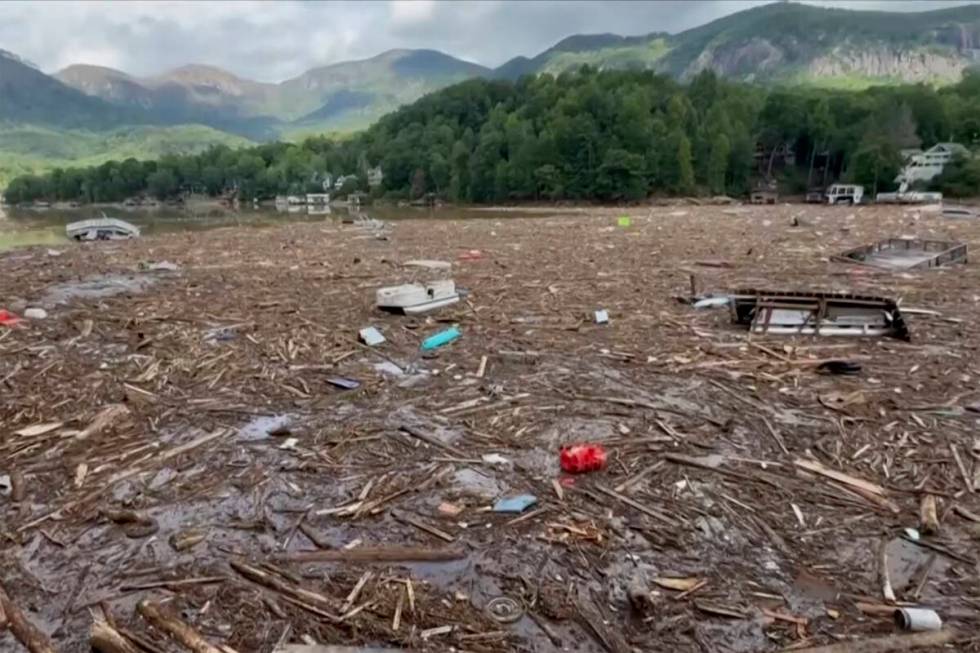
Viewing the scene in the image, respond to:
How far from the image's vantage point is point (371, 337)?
8.13 metres

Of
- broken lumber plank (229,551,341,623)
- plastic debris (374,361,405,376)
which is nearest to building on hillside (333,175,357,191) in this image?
plastic debris (374,361,405,376)

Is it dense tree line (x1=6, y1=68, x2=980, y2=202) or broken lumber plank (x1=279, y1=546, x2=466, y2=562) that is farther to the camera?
dense tree line (x1=6, y1=68, x2=980, y2=202)

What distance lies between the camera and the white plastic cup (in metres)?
2.98

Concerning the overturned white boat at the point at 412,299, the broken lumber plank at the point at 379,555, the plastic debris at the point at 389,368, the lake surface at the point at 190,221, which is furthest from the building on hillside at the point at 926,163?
the broken lumber plank at the point at 379,555

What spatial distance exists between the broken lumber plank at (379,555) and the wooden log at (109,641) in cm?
87

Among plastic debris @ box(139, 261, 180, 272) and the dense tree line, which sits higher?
the dense tree line

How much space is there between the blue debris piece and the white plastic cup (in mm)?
2011

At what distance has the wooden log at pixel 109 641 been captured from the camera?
2.83 m

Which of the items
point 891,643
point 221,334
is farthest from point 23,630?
point 221,334

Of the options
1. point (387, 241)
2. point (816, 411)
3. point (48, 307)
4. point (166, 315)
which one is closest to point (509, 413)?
point (816, 411)

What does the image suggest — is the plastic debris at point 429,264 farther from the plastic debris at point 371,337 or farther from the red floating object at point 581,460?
the red floating object at point 581,460

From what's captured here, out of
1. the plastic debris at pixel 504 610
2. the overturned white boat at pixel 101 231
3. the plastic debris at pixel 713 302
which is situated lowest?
the plastic debris at pixel 504 610

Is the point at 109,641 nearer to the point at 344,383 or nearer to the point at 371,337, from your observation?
the point at 344,383

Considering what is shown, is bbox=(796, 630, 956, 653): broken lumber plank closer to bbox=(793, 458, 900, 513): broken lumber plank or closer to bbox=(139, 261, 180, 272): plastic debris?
bbox=(793, 458, 900, 513): broken lumber plank
